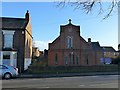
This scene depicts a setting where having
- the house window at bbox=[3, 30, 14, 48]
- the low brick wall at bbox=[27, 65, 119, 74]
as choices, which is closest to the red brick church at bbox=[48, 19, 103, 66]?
the low brick wall at bbox=[27, 65, 119, 74]

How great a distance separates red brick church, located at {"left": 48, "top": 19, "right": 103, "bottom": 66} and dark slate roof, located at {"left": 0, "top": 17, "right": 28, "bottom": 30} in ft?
39.0

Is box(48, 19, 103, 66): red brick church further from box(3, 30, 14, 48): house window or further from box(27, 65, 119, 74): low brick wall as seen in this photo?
box(3, 30, 14, 48): house window

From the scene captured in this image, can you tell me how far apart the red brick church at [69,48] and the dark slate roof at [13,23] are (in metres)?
11.9

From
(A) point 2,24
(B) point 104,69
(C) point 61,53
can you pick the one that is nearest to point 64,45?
(C) point 61,53

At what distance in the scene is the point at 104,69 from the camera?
4459 centimetres

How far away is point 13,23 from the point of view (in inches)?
1698

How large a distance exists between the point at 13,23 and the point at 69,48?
15.8 meters

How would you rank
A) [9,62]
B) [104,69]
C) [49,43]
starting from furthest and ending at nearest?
1. [49,43]
2. [104,69]
3. [9,62]

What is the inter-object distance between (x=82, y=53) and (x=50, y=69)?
48.4 feet

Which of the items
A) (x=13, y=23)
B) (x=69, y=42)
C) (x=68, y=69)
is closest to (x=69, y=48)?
(x=69, y=42)

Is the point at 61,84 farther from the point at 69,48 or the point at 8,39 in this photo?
the point at 69,48

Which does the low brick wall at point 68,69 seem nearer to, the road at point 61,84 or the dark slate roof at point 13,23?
the dark slate roof at point 13,23

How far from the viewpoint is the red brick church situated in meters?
55.6

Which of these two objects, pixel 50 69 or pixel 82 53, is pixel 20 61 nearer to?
pixel 50 69
